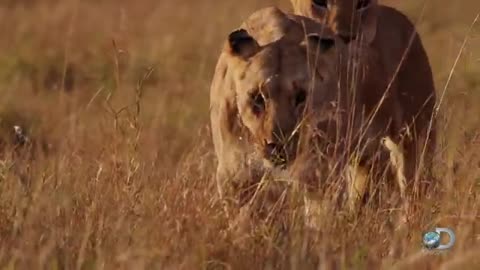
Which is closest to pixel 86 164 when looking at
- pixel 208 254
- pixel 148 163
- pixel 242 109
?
pixel 148 163

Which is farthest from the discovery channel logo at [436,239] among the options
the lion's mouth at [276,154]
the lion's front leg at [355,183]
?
the lion's mouth at [276,154]

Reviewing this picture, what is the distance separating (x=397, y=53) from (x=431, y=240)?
5.44ft

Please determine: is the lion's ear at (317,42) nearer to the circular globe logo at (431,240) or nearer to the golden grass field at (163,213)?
the golden grass field at (163,213)

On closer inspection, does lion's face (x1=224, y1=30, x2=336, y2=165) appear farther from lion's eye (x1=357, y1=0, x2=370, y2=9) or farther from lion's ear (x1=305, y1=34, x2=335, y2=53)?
lion's eye (x1=357, y1=0, x2=370, y2=9)

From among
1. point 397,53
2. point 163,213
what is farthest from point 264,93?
point 397,53

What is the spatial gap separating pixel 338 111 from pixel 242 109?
0.33 metres

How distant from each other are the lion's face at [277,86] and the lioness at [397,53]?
0.49 meters

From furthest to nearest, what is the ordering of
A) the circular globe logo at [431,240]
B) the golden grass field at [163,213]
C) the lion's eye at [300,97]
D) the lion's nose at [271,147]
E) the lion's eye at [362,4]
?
1. the lion's eye at [362,4]
2. the lion's eye at [300,97]
3. the lion's nose at [271,147]
4. the circular globe logo at [431,240]
5. the golden grass field at [163,213]

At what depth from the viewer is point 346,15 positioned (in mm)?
5691

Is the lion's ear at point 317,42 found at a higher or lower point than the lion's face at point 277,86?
higher

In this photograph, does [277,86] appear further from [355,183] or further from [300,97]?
[355,183]

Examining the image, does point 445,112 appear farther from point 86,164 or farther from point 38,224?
point 38,224

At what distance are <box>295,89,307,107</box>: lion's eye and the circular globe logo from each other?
0.64 metres

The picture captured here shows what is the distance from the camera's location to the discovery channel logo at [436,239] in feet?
14.9
